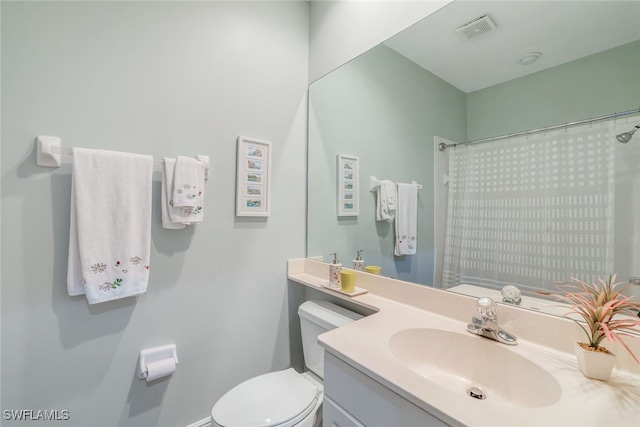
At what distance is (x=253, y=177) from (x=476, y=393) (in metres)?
1.36

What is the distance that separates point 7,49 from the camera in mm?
943

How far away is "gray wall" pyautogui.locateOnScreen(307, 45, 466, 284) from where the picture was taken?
1244mm

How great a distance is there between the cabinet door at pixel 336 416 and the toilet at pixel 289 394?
0.28 m

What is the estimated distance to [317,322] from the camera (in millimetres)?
1349

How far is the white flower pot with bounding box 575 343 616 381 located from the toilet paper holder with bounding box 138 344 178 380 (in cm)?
151

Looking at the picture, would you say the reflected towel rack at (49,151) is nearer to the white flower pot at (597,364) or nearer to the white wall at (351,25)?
the white wall at (351,25)

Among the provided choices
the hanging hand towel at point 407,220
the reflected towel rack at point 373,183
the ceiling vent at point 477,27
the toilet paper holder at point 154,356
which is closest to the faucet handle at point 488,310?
the hanging hand towel at point 407,220

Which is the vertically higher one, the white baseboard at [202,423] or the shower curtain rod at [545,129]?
the shower curtain rod at [545,129]

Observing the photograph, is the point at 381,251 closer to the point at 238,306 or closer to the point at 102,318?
the point at 238,306

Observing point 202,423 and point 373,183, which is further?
point 373,183

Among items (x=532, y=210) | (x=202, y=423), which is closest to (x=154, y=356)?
(x=202, y=423)

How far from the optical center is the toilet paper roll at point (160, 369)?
1.14m

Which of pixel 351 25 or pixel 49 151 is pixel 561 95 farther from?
pixel 49 151

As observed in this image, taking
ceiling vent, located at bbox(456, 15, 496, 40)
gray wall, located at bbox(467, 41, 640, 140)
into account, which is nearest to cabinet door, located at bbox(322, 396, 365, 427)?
gray wall, located at bbox(467, 41, 640, 140)
